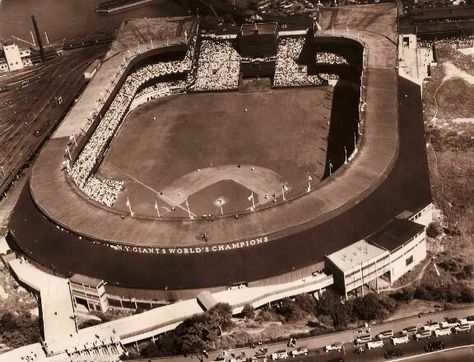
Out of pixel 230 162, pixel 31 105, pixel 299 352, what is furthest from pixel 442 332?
pixel 31 105

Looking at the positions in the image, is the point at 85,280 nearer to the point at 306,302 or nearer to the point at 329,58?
the point at 306,302

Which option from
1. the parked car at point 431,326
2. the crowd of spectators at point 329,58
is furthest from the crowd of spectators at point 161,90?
the parked car at point 431,326

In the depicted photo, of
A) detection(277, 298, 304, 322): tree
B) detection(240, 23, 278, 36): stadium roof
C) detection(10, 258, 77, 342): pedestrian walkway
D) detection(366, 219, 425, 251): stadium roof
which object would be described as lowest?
detection(277, 298, 304, 322): tree

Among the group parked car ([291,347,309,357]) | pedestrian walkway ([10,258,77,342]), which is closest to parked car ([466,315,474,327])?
parked car ([291,347,309,357])

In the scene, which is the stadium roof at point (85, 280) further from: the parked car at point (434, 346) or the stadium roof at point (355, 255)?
the parked car at point (434, 346)

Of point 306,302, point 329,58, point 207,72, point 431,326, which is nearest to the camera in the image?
point 431,326

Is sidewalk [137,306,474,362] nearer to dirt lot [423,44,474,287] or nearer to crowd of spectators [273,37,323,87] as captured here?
dirt lot [423,44,474,287]
